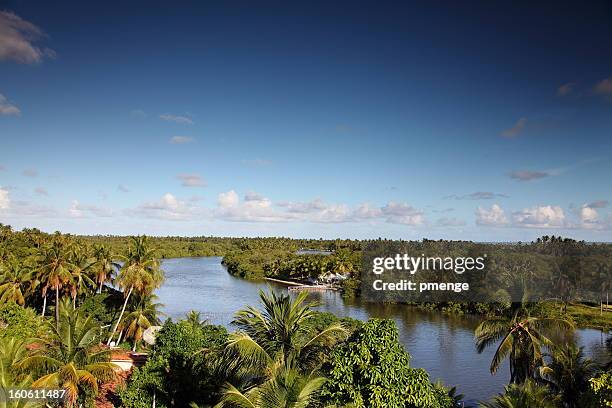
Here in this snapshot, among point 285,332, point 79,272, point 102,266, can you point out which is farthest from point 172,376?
point 102,266

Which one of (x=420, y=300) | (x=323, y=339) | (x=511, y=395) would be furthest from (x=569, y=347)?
(x=420, y=300)

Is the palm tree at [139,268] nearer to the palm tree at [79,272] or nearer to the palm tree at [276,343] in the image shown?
the palm tree at [79,272]

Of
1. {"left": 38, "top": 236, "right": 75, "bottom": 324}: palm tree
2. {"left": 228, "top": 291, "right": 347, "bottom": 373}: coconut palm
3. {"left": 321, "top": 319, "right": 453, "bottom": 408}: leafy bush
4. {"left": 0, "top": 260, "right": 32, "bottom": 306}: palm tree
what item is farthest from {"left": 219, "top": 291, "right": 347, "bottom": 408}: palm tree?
{"left": 0, "top": 260, "right": 32, "bottom": 306}: palm tree

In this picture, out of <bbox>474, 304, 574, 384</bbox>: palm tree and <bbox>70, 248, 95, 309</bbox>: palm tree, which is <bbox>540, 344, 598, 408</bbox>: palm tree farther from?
<bbox>70, 248, 95, 309</bbox>: palm tree

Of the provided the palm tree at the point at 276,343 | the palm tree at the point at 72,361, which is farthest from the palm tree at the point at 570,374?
the palm tree at the point at 72,361

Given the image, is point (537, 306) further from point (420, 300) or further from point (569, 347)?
point (420, 300)

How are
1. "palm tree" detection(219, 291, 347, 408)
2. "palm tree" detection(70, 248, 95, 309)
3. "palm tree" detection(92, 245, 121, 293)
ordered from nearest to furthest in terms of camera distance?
"palm tree" detection(219, 291, 347, 408) < "palm tree" detection(70, 248, 95, 309) < "palm tree" detection(92, 245, 121, 293)
